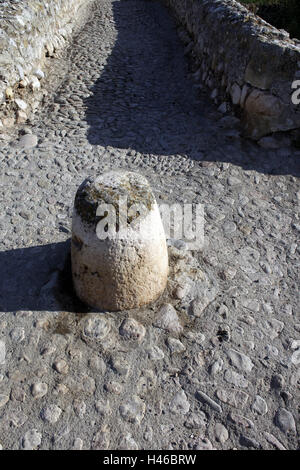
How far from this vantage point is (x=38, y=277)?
353cm

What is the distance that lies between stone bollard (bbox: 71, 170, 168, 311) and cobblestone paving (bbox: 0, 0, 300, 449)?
21 centimetres

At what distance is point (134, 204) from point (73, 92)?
448cm

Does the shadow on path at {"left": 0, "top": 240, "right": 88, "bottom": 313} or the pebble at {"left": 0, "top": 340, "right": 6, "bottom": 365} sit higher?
the shadow on path at {"left": 0, "top": 240, "right": 88, "bottom": 313}

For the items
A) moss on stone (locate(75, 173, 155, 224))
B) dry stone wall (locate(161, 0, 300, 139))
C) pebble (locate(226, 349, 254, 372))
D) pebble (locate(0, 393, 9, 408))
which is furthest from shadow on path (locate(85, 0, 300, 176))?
pebble (locate(0, 393, 9, 408))

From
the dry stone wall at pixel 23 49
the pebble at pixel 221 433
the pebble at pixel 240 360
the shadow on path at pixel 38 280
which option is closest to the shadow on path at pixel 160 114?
the dry stone wall at pixel 23 49

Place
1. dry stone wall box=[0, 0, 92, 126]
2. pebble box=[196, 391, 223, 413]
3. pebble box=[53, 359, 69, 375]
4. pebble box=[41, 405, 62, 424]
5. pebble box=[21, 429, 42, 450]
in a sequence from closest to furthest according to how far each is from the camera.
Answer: pebble box=[21, 429, 42, 450]
pebble box=[41, 405, 62, 424]
pebble box=[196, 391, 223, 413]
pebble box=[53, 359, 69, 375]
dry stone wall box=[0, 0, 92, 126]

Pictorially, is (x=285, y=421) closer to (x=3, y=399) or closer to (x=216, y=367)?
(x=216, y=367)

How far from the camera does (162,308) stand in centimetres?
330

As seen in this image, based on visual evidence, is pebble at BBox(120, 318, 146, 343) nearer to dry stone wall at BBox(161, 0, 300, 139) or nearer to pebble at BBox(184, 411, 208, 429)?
pebble at BBox(184, 411, 208, 429)

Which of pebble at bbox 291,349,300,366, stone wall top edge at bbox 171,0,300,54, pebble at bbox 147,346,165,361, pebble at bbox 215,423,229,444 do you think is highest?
stone wall top edge at bbox 171,0,300,54

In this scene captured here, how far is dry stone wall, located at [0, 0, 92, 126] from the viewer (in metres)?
5.60

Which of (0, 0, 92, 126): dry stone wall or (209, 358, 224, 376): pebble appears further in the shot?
(0, 0, 92, 126): dry stone wall

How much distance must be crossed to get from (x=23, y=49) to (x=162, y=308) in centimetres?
497
